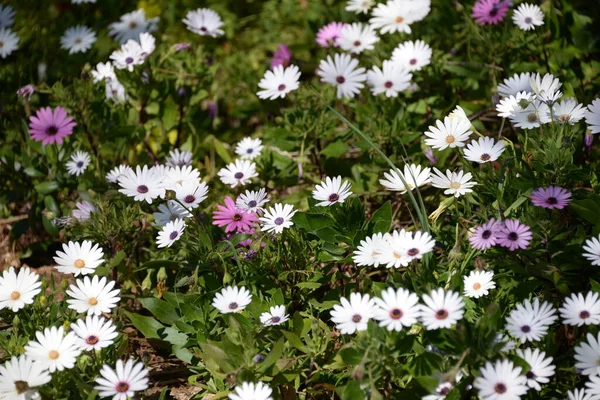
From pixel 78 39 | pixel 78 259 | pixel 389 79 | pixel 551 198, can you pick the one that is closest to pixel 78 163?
pixel 78 259

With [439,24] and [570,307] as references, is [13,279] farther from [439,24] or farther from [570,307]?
[439,24]

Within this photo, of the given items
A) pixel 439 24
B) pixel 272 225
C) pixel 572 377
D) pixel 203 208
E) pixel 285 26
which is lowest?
pixel 572 377

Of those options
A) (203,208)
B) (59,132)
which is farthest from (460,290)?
(59,132)

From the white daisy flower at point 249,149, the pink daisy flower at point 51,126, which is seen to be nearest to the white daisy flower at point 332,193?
the white daisy flower at point 249,149

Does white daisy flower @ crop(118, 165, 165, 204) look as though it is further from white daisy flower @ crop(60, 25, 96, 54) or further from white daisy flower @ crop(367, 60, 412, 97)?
white daisy flower @ crop(60, 25, 96, 54)

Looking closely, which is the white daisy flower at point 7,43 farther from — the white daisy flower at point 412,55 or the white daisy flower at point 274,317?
the white daisy flower at point 274,317

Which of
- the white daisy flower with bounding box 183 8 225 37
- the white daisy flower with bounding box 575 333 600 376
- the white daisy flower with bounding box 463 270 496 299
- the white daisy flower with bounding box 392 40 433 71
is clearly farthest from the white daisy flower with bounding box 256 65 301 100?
the white daisy flower with bounding box 575 333 600 376
